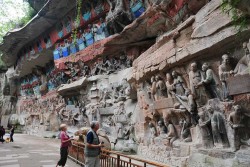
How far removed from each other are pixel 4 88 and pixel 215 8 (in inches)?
1147

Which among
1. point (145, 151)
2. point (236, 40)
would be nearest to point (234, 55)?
point (236, 40)

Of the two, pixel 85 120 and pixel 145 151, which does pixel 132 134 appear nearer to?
pixel 145 151

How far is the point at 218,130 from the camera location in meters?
4.88

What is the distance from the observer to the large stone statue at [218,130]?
15.8ft

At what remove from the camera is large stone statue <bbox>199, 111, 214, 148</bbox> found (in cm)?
514

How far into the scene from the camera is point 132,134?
9500 millimetres

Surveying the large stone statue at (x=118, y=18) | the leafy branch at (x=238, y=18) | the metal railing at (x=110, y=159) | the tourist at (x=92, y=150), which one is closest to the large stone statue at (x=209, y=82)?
the leafy branch at (x=238, y=18)

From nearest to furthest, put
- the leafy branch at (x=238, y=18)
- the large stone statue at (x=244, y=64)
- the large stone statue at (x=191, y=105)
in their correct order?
the leafy branch at (x=238, y=18), the large stone statue at (x=244, y=64), the large stone statue at (x=191, y=105)

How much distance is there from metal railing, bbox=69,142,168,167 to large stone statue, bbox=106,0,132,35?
6.81 meters

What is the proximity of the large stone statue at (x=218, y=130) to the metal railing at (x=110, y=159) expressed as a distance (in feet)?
5.03

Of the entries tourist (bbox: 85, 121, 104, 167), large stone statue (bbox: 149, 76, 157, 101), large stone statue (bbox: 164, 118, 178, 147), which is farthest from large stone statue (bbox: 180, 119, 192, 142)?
tourist (bbox: 85, 121, 104, 167)

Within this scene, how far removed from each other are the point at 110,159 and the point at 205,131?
7.17 ft

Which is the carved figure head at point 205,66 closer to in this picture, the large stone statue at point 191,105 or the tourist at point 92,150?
the large stone statue at point 191,105

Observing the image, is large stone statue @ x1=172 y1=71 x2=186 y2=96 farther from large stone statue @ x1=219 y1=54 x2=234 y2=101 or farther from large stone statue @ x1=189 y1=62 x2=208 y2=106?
large stone statue @ x1=219 y1=54 x2=234 y2=101
